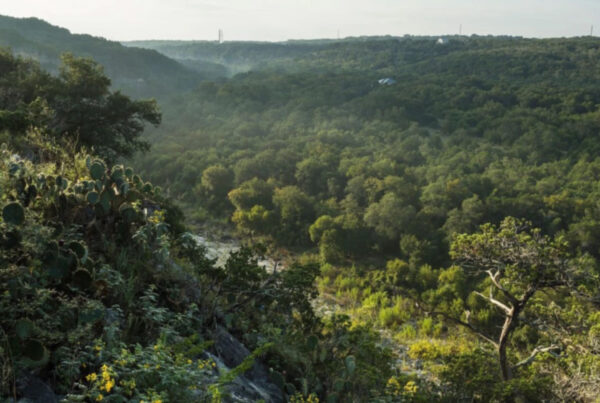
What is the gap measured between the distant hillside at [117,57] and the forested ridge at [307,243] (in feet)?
49.7

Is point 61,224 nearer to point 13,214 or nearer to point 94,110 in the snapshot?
point 13,214

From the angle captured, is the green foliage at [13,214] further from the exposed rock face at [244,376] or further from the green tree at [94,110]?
the green tree at [94,110]

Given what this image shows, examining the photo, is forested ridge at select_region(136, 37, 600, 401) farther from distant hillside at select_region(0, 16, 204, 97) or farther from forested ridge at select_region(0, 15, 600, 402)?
distant hillside at select_region(0, 16, 204, 97)

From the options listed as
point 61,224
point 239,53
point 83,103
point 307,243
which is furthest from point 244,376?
point 239,53

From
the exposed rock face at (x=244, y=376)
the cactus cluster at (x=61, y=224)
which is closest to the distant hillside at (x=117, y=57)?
the cactus cluster at (x=61, y=224)

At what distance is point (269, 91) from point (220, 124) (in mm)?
15894

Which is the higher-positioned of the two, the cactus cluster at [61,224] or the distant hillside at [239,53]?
the distant hillside at [239,53]

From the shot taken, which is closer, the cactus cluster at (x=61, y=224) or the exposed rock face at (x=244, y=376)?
the cactus cluster at (x=61, y=224)

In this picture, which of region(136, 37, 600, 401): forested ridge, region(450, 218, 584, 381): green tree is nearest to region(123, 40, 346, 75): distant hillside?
region(136, 37, 600, 401): forested ridge

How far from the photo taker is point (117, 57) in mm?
75250

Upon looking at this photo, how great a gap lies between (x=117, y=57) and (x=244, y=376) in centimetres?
8092

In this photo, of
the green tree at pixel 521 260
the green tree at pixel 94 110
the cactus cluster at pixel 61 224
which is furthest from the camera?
the green tree at pixel 94 110

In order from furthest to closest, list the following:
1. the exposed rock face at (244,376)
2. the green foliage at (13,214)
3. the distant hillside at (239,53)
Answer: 1. the distant hillside at (239,53)
2. the exposed rock face at (244,376)
3. the green foliage at (13,214)

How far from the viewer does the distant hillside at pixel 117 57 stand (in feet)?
235
